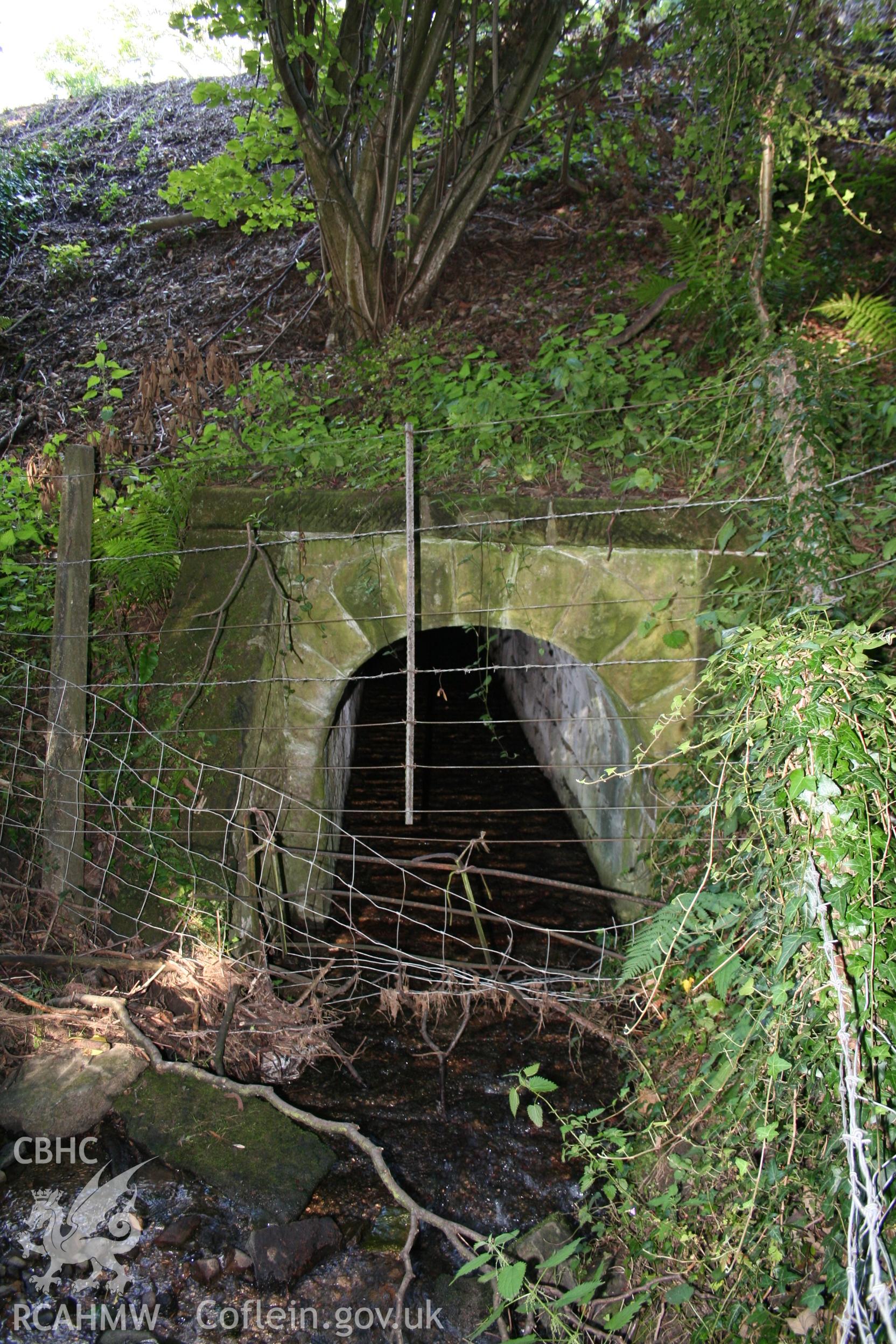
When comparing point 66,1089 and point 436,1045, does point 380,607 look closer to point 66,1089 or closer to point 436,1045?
point 436,1045

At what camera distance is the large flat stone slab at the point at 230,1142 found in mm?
3031

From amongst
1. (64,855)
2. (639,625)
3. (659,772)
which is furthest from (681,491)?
(64,855)

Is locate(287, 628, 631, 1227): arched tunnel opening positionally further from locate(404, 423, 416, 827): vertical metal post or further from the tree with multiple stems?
the tree with multiple stems

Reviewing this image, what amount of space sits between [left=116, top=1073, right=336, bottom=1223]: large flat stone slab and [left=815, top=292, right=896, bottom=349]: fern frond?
5.11m

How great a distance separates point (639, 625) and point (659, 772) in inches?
30.3

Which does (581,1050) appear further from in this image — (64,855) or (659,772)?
(64,855)

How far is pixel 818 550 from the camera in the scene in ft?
10.9

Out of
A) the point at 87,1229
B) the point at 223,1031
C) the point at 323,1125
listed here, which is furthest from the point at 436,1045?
the point at 87,1229

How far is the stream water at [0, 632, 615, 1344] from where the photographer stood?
8.52 ft

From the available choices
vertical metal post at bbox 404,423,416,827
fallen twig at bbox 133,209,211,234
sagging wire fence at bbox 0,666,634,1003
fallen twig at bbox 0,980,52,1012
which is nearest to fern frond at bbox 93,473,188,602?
sagging wire fence at bbox 0,666,634,1003

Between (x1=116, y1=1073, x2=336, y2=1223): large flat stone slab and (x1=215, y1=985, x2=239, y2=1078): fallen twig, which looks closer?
(x1=116, y1=1073, x2=336, y2=1223): large flat stone slab

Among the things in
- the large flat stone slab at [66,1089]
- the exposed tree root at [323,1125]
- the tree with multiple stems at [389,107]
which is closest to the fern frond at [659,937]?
the exposed tree root at [323,1125]

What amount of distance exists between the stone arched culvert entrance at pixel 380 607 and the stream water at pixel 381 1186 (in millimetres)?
654

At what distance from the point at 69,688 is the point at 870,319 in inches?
200
